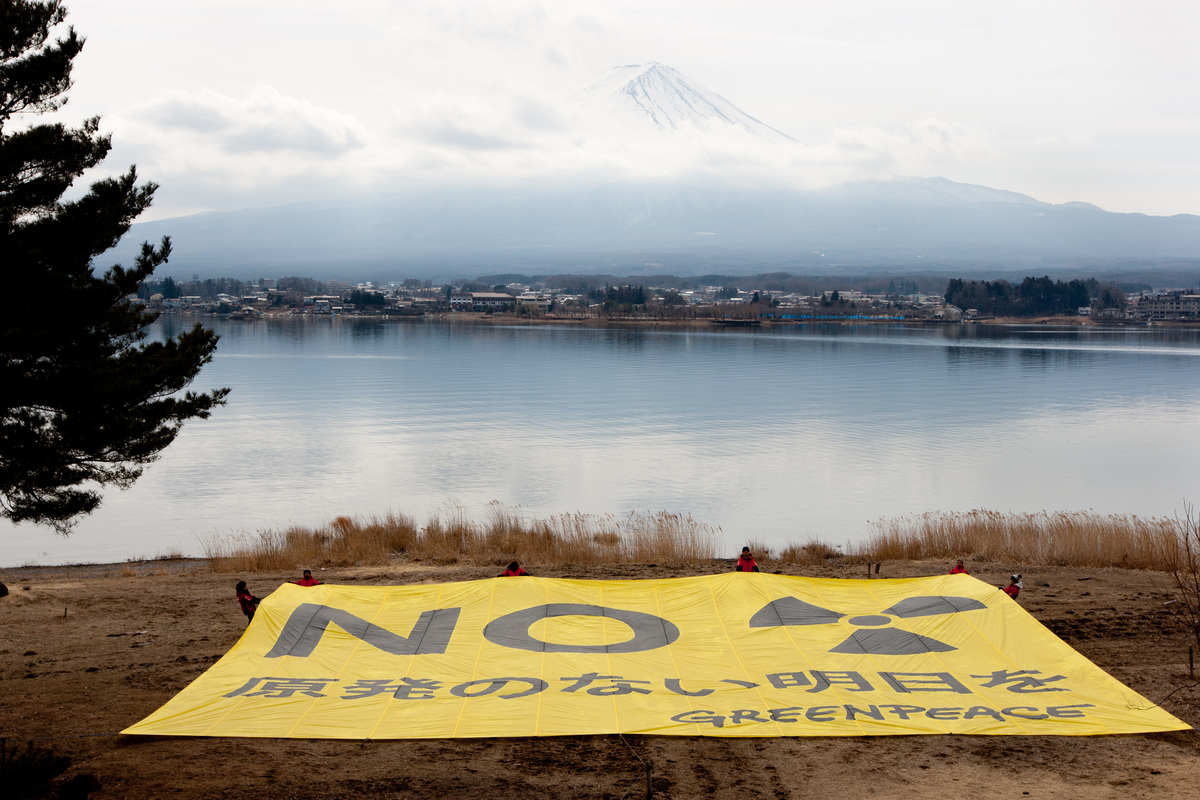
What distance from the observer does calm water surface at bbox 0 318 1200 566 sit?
109ft

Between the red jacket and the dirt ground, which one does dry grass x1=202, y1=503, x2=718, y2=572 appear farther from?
the dirt ground

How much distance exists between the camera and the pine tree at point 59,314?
11883 millimetres

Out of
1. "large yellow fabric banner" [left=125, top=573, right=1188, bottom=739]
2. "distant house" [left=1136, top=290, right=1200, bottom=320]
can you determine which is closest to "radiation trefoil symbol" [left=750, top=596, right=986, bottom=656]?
"large yellow fabric banner" [left=125, top=573, right=1188, bottom=739]

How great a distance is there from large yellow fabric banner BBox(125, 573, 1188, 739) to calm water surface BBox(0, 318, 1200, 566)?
46.0 feet

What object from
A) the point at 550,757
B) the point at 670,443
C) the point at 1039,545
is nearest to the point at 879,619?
the point at 550,757

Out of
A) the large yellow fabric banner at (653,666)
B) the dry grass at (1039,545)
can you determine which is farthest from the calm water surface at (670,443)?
the large yellow fabric banner at (653,666)

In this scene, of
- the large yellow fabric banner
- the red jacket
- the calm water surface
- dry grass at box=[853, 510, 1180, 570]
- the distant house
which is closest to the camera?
the large yellow fabric banner

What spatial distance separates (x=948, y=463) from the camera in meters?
42.1

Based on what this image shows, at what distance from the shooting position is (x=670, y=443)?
152 ft

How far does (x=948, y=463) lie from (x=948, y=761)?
33633mm

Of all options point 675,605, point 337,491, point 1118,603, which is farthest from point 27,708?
point 337,491

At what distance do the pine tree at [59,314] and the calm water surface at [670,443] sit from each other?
50.5 feet

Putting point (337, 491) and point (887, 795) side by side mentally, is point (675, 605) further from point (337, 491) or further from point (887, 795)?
point (337, 491)

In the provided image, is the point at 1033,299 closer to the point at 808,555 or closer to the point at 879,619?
the point at 808,555
